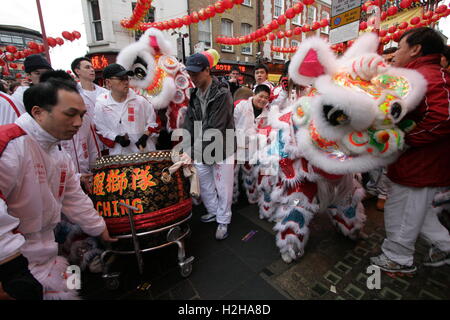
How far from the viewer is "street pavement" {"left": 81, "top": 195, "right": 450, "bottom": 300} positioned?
1848mm

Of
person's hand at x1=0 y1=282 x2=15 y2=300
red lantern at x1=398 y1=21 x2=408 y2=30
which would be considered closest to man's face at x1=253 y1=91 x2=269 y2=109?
person's hand at x1=0 y1=282 x2=15 y2=300

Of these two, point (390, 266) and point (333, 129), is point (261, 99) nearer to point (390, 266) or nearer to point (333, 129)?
point (333, 129)

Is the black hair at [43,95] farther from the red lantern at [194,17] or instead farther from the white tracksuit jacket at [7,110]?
the red lantern at [194,17]

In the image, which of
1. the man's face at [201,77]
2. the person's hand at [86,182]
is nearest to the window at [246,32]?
the man's face at [201,77]

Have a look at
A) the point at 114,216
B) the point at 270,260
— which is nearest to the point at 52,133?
the point at 114,216

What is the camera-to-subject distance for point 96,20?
11328 millimetres

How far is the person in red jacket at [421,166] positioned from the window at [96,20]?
45.3ft

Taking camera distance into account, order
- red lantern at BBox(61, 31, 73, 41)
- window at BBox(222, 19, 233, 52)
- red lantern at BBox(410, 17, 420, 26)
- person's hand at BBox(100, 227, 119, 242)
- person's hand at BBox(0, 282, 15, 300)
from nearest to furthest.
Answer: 1. person's hand at BBox(0, 282, 15, 300)
2. person's hand at BBox(100, 227, 119, 242)
3. red lantern at BBox(410, 17, 420, 26)
4. red lantern at BBox(61, 31, 73, 41)
5. window at BBox(222, 19, 233, 52)

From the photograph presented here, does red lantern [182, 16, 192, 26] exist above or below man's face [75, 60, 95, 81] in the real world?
above

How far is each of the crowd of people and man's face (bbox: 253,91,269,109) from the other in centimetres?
82

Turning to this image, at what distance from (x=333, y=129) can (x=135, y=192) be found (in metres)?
1.54

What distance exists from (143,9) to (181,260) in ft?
25.1

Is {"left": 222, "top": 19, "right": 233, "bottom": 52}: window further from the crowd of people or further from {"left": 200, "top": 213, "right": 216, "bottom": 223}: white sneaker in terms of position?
{"left": 200, "top": 213, "right": 216, "bottom": 223}: white sneaker
